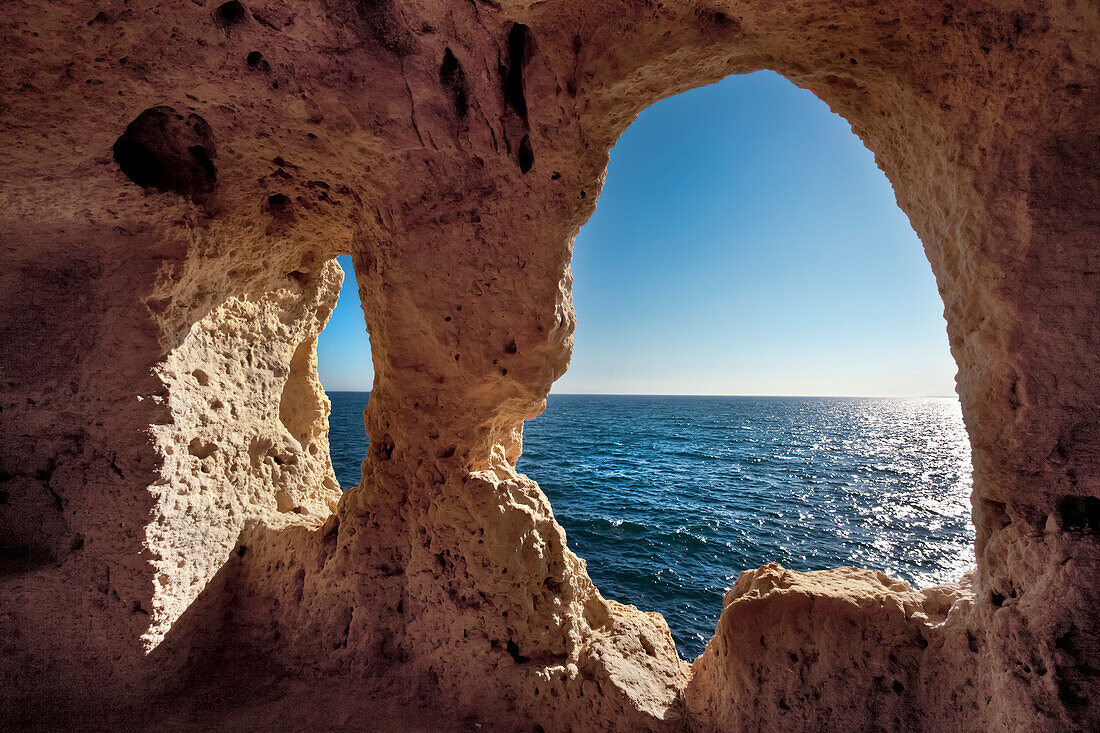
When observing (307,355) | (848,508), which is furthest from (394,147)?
(848,508)

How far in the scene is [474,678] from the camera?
3992 millimetres

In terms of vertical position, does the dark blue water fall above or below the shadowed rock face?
below

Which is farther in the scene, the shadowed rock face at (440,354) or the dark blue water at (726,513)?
the dark blue water at (726,513)

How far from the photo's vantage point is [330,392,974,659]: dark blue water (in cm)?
1154

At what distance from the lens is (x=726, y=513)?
54.4 feet

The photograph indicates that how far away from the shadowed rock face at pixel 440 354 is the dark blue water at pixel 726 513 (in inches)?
245

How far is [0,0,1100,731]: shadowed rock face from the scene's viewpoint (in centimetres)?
243

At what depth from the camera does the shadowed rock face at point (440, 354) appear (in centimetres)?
243

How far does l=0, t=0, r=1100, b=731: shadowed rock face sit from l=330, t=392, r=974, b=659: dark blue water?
20.4 ft

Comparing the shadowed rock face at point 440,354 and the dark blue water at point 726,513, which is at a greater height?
the shadowed rock face at point 440,354

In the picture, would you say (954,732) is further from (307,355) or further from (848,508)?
(848,508)

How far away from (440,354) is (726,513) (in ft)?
52.5

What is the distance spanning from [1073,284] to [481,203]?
3904 mm

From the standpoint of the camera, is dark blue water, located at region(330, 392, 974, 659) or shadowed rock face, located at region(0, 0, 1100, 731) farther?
dark blue water, located at region(330, 392, 974, 659)
